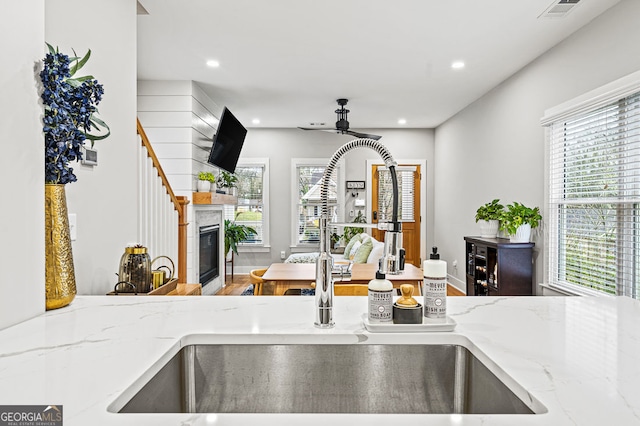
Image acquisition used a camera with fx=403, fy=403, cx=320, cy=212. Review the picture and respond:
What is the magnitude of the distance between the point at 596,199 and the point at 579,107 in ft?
2.35

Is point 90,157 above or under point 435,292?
above

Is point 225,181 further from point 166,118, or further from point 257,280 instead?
point 257,280

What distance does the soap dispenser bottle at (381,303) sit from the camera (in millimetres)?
1013

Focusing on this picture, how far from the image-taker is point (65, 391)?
672 millimetres

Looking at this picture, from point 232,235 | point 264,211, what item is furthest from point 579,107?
point 264,211

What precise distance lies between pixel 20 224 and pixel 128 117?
4.71ft

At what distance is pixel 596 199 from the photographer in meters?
3.01

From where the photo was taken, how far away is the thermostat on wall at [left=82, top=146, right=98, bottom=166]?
6.09ft

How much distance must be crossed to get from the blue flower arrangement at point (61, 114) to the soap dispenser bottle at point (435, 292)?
1.09m

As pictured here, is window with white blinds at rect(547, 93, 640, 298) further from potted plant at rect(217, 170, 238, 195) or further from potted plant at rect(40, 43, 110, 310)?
potted plant at rect(217, 170, 238, 195)

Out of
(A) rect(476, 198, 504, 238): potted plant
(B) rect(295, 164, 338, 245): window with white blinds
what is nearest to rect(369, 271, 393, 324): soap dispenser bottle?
(A) rect(476, 198, 504, 238): potted plant

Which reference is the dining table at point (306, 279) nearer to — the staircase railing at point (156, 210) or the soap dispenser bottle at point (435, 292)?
the staircase railing at point (156, 210)

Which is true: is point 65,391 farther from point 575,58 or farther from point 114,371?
point 575,58

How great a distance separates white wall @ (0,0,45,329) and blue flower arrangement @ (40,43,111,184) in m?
0.03
